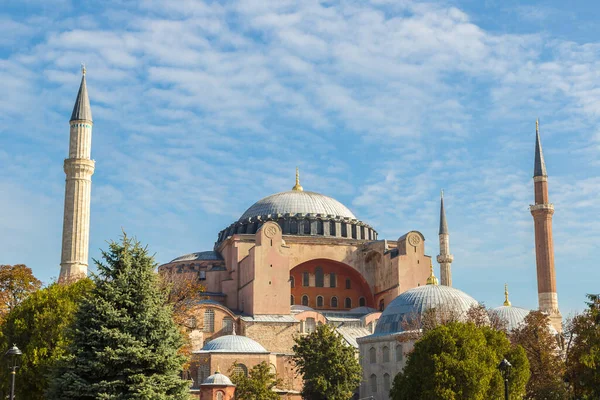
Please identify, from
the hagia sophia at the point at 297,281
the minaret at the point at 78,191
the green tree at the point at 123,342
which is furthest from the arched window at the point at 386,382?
the green tree at the point at 123,342

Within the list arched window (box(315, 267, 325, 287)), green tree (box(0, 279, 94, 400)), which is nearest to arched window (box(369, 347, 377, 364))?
arched window (box(315, 267, 325, 287))

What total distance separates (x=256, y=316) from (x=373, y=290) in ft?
29.3

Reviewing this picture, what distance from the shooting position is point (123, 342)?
1989 centimetres

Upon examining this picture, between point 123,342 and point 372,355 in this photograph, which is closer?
point 123,342

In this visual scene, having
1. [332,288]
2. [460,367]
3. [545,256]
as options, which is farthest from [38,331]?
[545,256]

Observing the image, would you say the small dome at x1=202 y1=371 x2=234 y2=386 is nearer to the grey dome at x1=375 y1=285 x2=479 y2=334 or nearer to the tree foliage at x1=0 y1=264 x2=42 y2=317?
the grey dome at x1=375 y1=285 x2=479 y2=334

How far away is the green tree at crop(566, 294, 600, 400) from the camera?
2785cm

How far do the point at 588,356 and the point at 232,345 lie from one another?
18.8 metres

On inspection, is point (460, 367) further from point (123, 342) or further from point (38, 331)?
point (38, 331)

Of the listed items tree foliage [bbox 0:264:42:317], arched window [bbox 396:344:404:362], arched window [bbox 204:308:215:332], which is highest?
tree foliage [bbox 0:264:42:317]

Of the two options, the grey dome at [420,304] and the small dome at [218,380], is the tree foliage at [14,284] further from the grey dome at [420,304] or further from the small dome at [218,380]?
the grey dome at [420,304]

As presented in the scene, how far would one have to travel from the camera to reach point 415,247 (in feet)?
163

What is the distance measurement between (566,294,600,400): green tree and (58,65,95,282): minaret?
25.8 metres

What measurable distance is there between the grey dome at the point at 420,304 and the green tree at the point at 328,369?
4.05 metres
